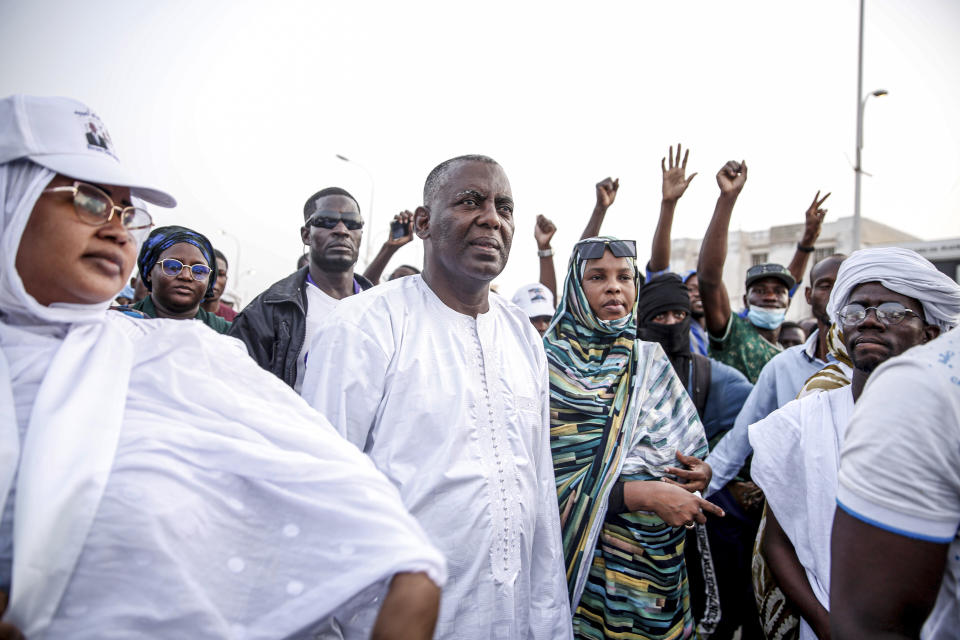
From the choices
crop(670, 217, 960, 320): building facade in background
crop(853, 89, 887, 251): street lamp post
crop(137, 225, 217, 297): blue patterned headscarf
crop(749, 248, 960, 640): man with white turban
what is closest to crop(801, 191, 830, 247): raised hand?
crop(749, 248, 960, 640): man with white turban

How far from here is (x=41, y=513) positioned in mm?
1040

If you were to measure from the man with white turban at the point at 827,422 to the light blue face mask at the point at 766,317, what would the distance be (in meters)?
2.48

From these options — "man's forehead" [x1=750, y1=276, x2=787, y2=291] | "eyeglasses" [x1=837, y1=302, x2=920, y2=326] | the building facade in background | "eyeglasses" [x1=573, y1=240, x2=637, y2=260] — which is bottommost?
the building facade in background

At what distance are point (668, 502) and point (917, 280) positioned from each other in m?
1.34

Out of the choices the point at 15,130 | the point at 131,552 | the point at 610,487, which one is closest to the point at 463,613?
the point at 610,487

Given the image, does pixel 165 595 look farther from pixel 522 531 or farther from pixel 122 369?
pixel 522 531

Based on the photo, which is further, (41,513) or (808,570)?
(808,570)

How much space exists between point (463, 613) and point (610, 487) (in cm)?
99

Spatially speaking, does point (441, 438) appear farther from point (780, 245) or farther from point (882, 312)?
point (780, 245)

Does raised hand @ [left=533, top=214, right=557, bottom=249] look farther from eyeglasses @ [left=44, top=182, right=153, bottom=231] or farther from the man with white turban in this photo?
eyeglasses @ [left=44, top=182, right=153, bottom=231]

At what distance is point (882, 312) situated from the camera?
7.41 feet

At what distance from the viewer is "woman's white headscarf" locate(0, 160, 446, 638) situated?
109cm

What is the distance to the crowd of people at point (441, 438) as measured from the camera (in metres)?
1.17

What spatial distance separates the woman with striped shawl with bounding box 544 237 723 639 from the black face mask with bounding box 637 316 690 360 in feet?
2.25
